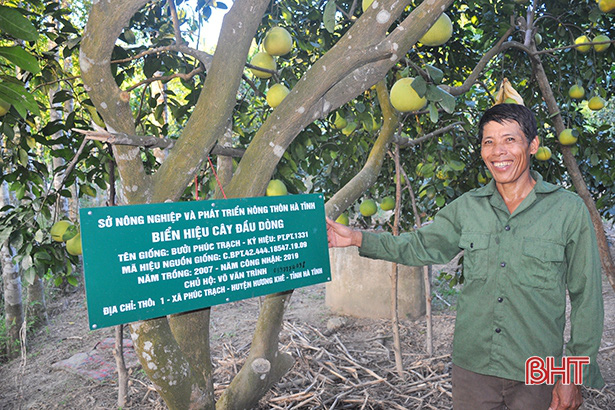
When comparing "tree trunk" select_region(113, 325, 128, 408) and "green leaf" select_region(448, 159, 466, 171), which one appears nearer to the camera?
"green leaf" select_region(448, 159, 466, 171)

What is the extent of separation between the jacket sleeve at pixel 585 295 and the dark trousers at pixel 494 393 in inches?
6.0

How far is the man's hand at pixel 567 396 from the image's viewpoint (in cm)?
147

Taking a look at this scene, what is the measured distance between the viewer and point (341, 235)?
73.4 inches

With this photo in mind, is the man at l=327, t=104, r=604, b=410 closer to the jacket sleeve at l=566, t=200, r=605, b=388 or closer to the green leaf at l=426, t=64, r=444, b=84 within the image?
the jacket sleeve at l=566, t=200, r=605, b=388

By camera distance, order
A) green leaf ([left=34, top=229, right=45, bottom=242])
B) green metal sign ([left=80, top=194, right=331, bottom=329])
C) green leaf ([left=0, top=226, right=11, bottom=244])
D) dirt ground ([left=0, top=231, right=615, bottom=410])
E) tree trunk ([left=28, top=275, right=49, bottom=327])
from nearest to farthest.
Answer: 1. green metal sign ([left=80, top=194, right=331, bottom=329])
2. green leaf ([left=0, top=226, right=11, bottom=244])
3. green leaf ([left=34, top=229, right=45, bottom=242])
4. dirt ground ([left=0, top=231, right=615, bottom=410])
5. tree trunk ([left=28, top=275, right=49, bottom=327])

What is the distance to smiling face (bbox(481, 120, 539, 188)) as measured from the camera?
1629 mm

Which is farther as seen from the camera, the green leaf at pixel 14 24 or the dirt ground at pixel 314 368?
the dirt ground at pixel 314 368

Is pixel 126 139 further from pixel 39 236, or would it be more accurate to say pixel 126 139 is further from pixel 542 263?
pixel 542 263

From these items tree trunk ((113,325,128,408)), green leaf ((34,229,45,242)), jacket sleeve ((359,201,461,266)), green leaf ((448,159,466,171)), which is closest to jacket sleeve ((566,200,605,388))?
jacket sleeve ((359,201,461,266))

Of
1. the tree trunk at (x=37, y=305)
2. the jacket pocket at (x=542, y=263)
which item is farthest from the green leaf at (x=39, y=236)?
the tree trunk at (x=37, y=305)

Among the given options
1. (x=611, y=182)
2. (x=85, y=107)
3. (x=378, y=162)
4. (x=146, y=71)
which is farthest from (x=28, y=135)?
(x=611, y=182)

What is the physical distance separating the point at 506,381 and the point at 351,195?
1.06m

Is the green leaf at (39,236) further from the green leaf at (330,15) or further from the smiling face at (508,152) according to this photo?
the smiling face at (508,152)

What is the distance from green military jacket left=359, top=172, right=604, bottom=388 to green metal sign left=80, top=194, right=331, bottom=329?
0.52 metres
